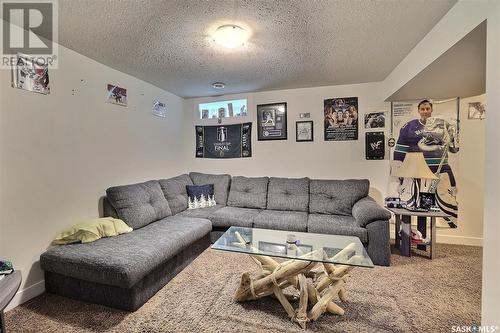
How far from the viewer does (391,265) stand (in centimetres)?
245

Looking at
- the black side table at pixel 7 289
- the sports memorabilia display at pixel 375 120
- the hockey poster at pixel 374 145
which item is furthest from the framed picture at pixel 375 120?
the black side table at pixel 7 289

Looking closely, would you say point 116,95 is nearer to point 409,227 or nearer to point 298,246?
point 298,246

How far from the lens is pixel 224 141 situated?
12.9ft

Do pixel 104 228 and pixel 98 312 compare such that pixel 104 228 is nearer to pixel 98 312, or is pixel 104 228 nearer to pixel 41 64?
pixel 98 312

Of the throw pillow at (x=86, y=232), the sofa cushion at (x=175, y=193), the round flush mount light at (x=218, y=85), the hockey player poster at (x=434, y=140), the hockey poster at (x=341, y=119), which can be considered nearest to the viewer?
the throw pillow at (x=86, y=232)

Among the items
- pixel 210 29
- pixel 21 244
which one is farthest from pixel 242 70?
pixel 21 244

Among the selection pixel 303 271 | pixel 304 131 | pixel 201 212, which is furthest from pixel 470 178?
pixel 201 212

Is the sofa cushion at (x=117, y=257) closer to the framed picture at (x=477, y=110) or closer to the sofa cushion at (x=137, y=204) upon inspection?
the sofa cushion at (x=137, y=204)

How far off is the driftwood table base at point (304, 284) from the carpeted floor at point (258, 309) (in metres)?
0.07

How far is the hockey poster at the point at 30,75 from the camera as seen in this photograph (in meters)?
1.84

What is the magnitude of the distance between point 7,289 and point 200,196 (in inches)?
86.3

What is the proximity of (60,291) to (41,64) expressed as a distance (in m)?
1.92

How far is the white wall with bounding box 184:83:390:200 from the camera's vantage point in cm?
331

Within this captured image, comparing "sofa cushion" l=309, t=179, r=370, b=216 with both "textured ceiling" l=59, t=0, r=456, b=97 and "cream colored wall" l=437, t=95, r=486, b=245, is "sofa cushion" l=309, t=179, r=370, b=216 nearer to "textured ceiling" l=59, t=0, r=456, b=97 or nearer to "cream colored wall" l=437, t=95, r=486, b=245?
"cream colored wall" l=437, t=95, r=486, b=245
